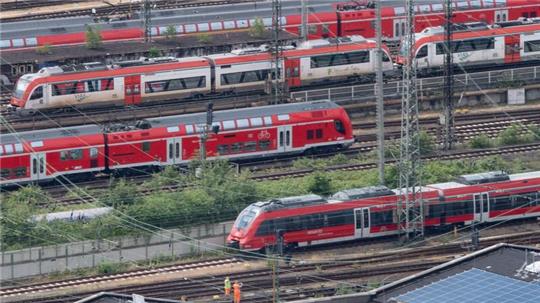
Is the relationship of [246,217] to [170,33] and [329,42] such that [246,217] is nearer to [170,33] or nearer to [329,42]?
[329,42]

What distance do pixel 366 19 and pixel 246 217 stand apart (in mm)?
30245

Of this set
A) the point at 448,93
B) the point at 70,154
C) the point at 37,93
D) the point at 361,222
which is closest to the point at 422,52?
the point at 448,93

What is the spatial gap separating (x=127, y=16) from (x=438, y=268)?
45.2 meters

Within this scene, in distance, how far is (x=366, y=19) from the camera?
8744cm

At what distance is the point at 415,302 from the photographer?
44.9 m

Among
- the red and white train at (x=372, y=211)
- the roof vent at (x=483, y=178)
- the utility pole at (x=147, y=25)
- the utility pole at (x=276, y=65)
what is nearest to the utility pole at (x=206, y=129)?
the red and white train at (x=372, y=211)

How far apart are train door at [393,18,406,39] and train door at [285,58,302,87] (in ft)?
31.7

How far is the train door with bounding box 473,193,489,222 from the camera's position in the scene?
203ft

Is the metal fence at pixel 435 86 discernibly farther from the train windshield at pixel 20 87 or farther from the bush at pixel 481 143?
the train windshield at pixel 20 87

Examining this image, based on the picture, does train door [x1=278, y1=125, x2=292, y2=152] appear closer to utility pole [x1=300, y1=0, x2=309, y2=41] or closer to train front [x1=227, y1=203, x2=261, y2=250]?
train front [x1=227, y1=203, x2=261, y2=250]

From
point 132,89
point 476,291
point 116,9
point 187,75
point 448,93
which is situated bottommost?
point 476,291

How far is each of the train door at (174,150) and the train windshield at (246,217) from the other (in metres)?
9.20

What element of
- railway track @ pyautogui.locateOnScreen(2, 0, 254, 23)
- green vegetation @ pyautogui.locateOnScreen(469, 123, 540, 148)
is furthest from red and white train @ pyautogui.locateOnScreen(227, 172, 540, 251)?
railway track @ pyautogui.locateOnScreen(2, 0, 254, 23)

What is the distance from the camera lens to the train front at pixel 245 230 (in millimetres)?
58438
